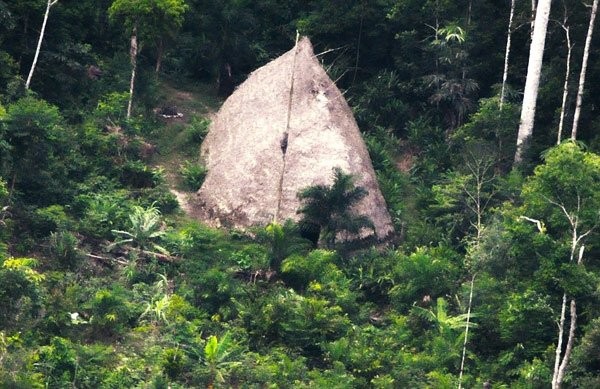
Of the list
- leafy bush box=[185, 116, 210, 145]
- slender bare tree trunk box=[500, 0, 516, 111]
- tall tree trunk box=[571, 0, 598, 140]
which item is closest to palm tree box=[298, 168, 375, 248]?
tall tree trunk box=[571, 0, 598, 140]

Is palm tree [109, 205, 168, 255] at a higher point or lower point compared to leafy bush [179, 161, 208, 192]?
lower

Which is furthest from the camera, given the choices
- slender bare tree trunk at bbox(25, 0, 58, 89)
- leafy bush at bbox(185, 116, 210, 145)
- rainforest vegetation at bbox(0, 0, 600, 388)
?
leafy bush at bbox(185, 116, 210, 145)

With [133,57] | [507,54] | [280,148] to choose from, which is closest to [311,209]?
[280,148]

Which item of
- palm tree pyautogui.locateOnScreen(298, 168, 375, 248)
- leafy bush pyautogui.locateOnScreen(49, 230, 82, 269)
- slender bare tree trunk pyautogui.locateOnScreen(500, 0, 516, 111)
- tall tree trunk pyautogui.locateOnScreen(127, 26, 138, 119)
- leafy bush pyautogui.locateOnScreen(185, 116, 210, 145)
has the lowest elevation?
leafy bush pyautogui.locateOnScreen(49, 230, 82, 269)

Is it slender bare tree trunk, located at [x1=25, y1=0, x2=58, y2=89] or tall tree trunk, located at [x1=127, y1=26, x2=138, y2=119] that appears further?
tall tree trunk, located at [x1=127, y1=26, x2=138, y2=119]

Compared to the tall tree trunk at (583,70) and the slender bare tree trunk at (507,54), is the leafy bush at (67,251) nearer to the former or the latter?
the tall tree trunk at (583,70)

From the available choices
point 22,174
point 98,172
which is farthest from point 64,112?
point 22,174

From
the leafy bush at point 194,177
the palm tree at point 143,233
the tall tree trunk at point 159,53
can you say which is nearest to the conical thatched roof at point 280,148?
the leafy bush at point 194,177

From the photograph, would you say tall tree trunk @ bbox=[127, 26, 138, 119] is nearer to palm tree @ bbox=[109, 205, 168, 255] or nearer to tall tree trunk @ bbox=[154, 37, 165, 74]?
tall tree trunk @ bbox=[154, 37, 165, 74]
